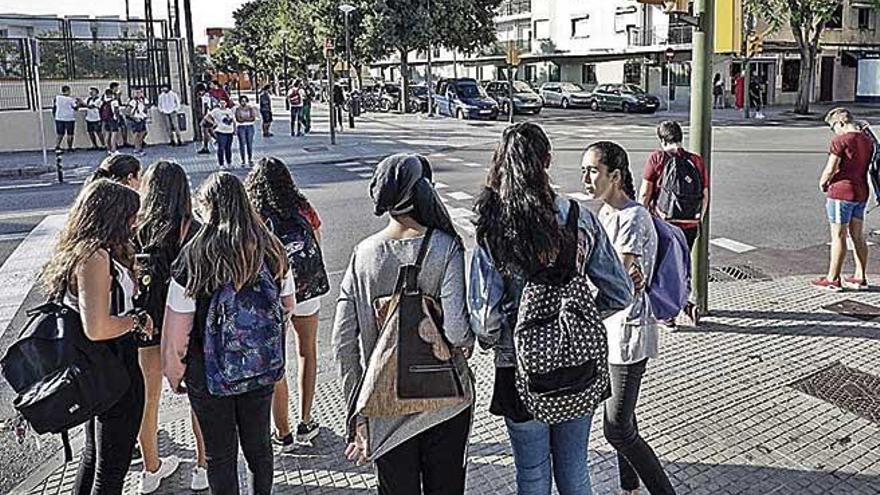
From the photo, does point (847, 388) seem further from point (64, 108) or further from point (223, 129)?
point (64, 108)

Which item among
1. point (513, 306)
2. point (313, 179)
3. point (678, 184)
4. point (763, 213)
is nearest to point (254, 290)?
point (513, 306)

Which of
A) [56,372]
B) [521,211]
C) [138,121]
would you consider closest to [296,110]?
[138,121]

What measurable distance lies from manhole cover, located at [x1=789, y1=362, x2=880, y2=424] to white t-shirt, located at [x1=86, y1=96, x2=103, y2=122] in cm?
2081

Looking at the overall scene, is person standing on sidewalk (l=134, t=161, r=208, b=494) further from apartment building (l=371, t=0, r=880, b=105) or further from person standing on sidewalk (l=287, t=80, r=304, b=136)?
apartment building (l=371, t=0, r=880, b=105)

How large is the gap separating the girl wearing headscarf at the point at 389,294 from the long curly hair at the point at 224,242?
494 mm

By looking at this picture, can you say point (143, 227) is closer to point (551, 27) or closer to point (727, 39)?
point (727, 39)

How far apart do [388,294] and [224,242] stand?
0.76 meters

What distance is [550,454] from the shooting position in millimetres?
3146

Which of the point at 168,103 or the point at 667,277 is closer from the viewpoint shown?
the point at 667,277

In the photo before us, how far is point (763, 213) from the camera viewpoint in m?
11.8

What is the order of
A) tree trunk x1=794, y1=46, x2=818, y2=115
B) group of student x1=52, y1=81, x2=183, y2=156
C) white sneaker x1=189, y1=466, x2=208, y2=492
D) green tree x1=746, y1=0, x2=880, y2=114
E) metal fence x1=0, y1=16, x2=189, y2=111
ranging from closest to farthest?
white sneaker x1=189, y1=466, x2=208, y2=492 < group of student x1=52, y1=81, x2=183, y2=156 < metal fence x1=0, y1=16, x2=189, y2=111 < green tree x1=746, y1=0, x2=880, y2=114 < tree trunk x1=794, y1=46, x2=818, y2=115

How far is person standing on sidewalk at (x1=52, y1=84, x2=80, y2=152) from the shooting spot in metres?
21.7

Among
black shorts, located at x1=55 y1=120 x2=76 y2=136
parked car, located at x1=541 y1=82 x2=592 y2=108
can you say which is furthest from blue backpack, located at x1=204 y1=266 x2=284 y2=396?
parked car, located at x1=541 y1=82 x2=592 y2=108

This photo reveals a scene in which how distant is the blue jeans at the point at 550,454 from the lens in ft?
10.1
